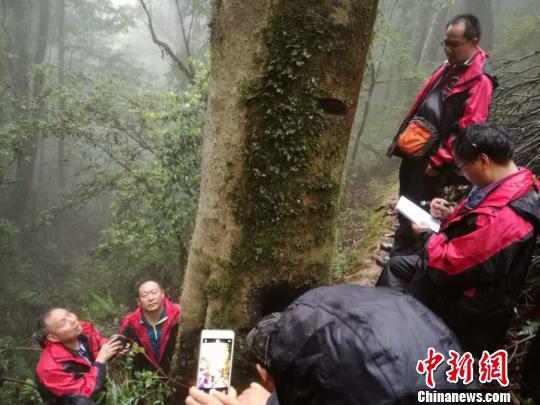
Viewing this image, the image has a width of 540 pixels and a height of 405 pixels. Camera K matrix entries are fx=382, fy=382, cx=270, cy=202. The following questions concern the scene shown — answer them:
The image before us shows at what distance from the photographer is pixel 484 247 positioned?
194cm

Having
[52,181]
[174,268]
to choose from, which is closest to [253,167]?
[174,268]

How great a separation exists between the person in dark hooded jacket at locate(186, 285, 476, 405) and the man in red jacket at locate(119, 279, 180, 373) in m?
2.72

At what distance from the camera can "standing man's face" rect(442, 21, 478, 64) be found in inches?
118

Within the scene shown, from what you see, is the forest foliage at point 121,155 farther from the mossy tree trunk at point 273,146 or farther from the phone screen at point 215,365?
the mossy tree trunk at point 273,146

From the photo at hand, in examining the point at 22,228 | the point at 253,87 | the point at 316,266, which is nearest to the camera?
the point at 253,87

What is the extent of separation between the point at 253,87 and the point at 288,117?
0.75 ft

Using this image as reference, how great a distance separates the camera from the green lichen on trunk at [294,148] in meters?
1.83

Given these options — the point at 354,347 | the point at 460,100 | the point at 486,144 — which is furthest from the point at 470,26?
the point at 354,347

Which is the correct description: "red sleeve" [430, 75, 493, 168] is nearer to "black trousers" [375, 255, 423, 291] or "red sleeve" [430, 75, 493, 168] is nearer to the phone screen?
"black trousers" [375, 255, 423, 291]

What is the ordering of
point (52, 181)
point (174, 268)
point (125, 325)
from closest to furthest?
point (125, 325) < point (174, 268) < point (52, 181)

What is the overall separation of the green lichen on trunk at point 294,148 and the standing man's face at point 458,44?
4.90 ft

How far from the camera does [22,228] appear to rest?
16.4 meters

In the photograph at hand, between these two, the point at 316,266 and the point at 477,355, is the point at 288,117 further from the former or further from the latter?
the point at 477,355

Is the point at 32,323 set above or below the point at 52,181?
below
